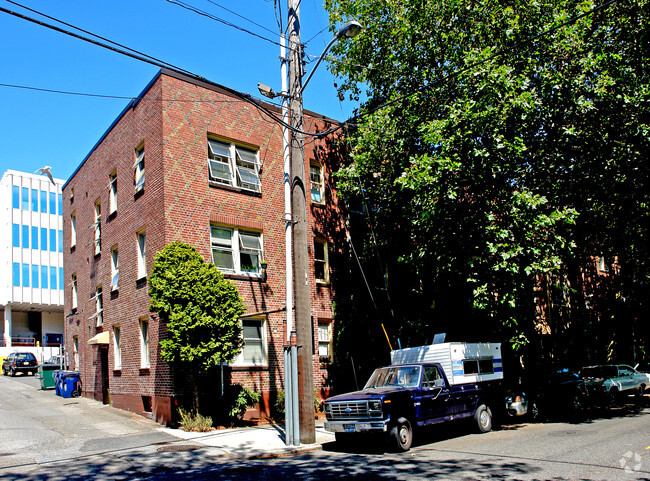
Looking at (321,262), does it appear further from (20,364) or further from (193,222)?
(20,364)

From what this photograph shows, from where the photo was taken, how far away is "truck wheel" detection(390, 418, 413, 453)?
11375mm

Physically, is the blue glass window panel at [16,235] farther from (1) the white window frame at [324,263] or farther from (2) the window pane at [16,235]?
(1) the white window frame at [324,263]

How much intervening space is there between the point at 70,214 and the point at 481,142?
67.2ft

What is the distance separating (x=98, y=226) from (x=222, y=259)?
7834mm

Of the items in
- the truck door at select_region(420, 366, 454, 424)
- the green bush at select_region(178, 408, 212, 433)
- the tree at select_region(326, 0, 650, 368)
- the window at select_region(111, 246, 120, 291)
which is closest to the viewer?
the truck door at select_region(420, 366, 454, 424)

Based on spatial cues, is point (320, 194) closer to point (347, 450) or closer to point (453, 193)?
point (453, 193)

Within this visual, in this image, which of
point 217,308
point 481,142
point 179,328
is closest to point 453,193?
point 481,142

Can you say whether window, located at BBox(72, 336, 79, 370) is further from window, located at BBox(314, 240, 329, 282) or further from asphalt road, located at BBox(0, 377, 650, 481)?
window, located at BBox(314, 240, 329, 282)

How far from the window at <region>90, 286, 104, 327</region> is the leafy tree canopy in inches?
315

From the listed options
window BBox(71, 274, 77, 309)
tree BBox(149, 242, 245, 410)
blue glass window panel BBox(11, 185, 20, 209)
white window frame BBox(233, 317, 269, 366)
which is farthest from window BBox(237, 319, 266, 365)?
blue glass window panel BBox(11, 185, 20, 209)

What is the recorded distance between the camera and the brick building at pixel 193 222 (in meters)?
17.4

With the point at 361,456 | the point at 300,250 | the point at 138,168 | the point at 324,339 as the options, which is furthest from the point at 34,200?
the point at 361,456

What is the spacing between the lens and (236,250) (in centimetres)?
1839

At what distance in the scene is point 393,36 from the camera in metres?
19.5
